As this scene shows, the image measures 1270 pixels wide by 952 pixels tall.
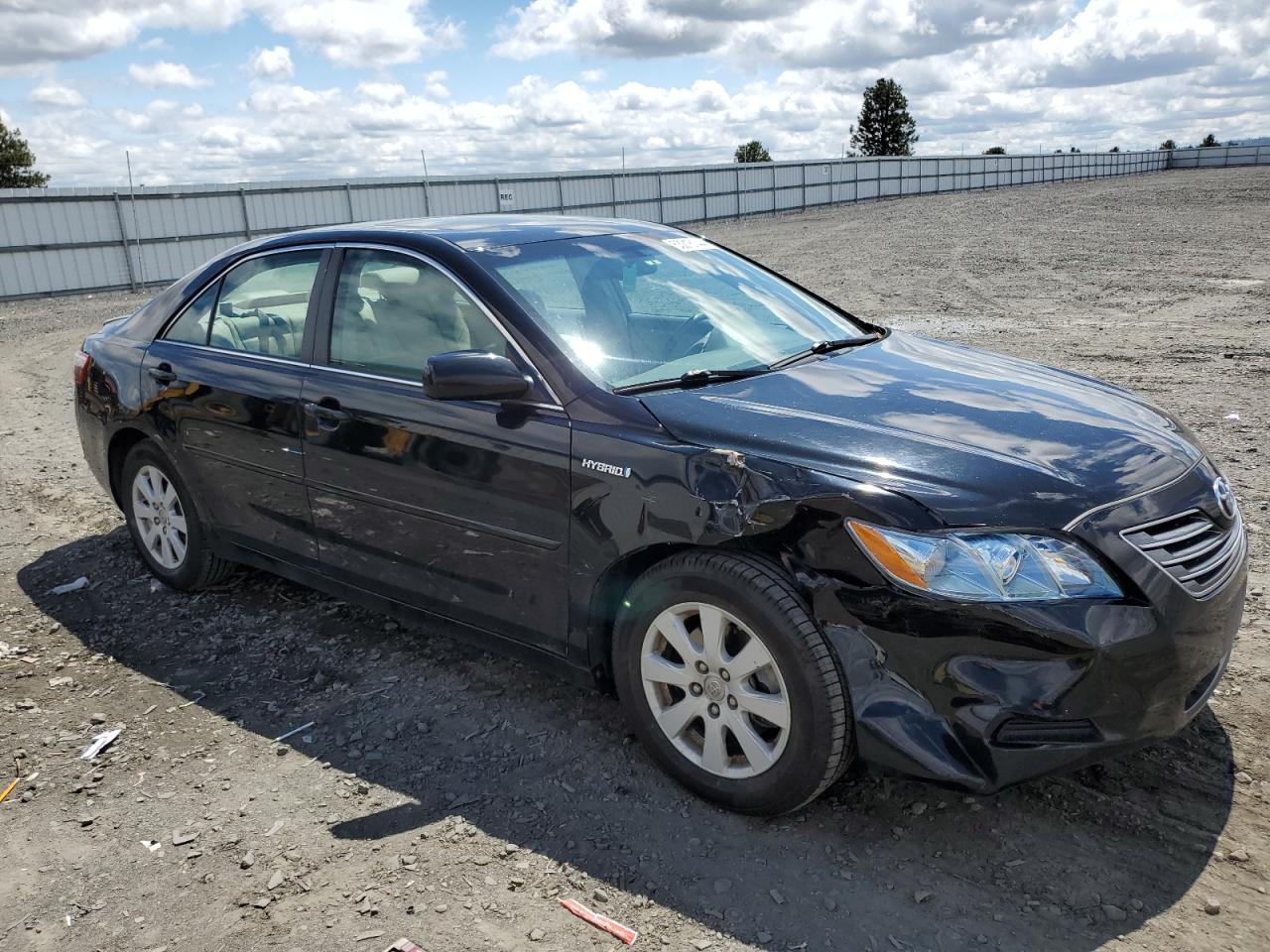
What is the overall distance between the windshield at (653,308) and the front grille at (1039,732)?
1497 mm

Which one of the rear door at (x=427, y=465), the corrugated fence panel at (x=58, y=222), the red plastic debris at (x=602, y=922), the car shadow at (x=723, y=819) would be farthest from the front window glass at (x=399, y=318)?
the corrugated fence panel at (x=58, y=222)

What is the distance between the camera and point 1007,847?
9.66 ft

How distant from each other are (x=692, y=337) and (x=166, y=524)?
283 cm

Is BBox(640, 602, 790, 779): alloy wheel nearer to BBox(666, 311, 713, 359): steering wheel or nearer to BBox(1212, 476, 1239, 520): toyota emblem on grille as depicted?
BBox(666, 311, 713, 359): steering wheel

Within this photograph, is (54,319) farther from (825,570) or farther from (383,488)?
(825,570)

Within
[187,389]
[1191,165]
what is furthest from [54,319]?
[1191,165]

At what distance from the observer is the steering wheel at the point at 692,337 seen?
370 centimetres

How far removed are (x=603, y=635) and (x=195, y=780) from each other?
1.46 m

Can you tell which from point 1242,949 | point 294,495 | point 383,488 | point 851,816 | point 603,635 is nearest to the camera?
point 1242,949

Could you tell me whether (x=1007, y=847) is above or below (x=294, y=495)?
below

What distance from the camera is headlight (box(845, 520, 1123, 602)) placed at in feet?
8.73

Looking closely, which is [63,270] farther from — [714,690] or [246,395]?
[714,690]

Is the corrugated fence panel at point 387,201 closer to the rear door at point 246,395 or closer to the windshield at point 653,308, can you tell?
the rear door at point 246,395

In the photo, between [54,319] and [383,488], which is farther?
[54,319]
